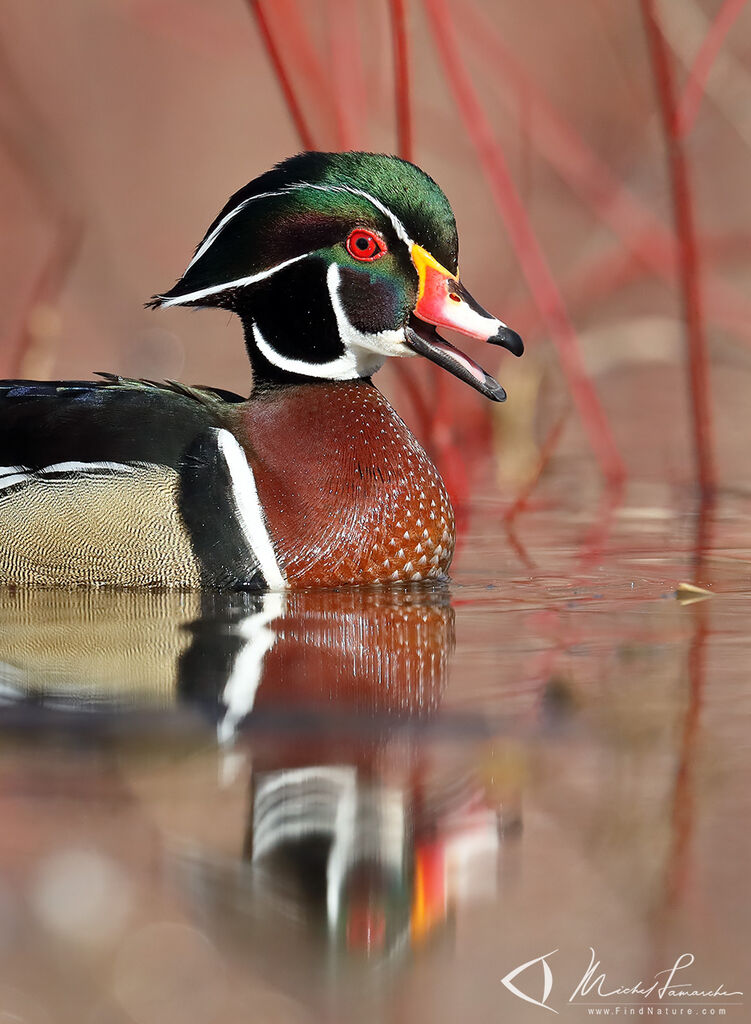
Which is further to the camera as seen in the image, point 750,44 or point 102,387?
point 750,44

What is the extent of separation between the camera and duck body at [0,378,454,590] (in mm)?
4156

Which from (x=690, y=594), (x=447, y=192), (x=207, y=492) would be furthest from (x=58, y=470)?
(x=447, y=192)

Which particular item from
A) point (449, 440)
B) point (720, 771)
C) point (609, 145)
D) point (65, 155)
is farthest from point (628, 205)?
point (65, 155)

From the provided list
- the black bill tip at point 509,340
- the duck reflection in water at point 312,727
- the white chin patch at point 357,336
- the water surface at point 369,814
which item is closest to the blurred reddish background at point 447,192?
the white chin patch at point 357,336

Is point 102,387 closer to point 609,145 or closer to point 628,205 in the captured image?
point 628,205

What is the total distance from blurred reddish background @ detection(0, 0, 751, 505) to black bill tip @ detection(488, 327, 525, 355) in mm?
1779

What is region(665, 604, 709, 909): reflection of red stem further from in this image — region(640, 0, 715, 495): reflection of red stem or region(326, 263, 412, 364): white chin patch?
region(640, 0, 715, 495): reflection of red stem

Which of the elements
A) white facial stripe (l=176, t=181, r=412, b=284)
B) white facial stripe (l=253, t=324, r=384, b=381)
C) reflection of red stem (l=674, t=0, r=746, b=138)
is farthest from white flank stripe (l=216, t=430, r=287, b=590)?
reflection of red stem (l=674, t=0, r=746, b=138)

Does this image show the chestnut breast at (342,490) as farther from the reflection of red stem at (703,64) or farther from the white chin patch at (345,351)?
the reflection of red stem at (703,64)

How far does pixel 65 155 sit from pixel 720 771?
815 cm

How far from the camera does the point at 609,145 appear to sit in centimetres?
952

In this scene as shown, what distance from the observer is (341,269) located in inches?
170

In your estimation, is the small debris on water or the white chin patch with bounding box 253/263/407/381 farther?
the white chin patch with bounding box 253/263/407/381
